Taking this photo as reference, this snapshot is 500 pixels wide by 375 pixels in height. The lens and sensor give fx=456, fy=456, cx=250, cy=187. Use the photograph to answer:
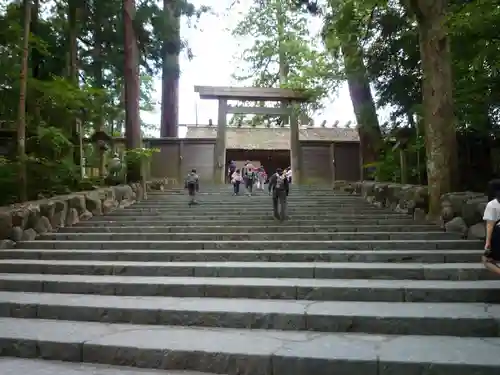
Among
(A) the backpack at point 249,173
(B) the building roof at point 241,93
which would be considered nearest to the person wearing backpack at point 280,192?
(A) the backpack at point 249,173

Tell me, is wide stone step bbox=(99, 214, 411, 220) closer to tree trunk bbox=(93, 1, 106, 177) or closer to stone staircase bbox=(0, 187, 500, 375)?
stone staircase bbox=(0, 187, 500, 375)

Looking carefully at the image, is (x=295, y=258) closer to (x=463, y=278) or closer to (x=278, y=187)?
(x=463, y=278)

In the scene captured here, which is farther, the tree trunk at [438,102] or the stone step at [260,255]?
the tree trunk at [438,102]

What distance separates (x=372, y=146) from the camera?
16.2 metres

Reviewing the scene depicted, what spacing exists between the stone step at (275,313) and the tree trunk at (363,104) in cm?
1106

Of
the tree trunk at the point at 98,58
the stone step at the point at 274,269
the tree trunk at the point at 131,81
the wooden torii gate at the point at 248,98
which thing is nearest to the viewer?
the stone step at the point at 274,269

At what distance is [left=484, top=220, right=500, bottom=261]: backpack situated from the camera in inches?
170

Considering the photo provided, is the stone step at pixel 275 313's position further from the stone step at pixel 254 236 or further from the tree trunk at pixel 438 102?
the tree trunk at pixel 438 102

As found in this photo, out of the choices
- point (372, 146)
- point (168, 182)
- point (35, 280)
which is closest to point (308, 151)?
point (372, 146)

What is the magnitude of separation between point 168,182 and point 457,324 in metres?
15.0

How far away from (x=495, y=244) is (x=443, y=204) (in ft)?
14.8

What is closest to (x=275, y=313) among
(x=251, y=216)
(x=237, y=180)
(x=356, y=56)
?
(x=251, y=216)

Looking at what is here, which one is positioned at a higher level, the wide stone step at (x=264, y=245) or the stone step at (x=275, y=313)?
the wide stone step at (x=264, y=245)

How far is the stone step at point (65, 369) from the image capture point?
367 cm
